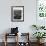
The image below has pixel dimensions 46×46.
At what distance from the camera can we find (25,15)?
267 inches

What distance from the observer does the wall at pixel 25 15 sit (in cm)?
674

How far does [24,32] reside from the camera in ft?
22.4

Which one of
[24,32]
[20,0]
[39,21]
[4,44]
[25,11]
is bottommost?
[4,44]

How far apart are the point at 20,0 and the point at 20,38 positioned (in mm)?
1735

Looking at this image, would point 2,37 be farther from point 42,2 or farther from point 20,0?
point 42,2

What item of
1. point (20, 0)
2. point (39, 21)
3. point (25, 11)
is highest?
point (20, 0)

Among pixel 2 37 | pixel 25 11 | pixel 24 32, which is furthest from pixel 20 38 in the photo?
pixel 25 11

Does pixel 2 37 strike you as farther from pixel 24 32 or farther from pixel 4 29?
pixel 24 32

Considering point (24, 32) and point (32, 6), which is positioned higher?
point (32, 6)

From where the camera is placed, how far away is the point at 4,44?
6363mm

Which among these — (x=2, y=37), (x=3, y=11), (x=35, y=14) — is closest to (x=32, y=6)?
(x=35, y=14)

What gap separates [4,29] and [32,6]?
165 centimetres

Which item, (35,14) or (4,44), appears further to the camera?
(35,14)

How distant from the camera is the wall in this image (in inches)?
265
